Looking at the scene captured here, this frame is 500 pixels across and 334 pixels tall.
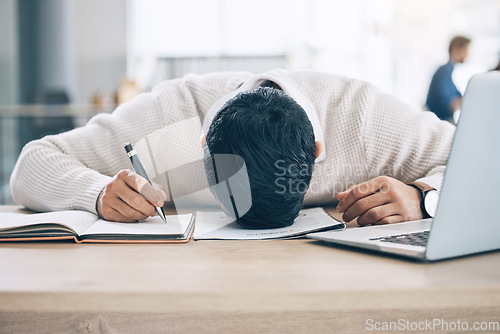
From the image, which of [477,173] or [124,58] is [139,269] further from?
[124,58]

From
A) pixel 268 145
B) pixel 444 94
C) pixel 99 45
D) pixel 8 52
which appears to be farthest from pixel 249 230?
pixel 99 45

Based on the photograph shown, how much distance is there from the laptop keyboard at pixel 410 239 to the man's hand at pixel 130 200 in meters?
0.35

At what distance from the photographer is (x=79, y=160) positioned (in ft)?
3.23

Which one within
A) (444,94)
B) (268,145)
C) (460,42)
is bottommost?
(444,94)

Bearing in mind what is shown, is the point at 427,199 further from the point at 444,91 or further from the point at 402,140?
the point at 444,91

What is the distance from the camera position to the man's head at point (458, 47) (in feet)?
13.3

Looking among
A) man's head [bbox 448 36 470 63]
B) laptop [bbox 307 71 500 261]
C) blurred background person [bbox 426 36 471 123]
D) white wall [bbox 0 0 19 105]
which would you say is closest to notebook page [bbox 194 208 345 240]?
laptop [bbox 307 71 500 261]

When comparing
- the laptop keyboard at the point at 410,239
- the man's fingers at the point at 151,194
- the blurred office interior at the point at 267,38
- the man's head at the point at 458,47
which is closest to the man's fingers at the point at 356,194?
the laptop keyboard at the point at 410,239

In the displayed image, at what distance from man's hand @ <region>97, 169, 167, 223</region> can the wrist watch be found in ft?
1.38

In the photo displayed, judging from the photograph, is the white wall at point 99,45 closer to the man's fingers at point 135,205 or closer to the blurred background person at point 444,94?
the blurred background person at point 444,94

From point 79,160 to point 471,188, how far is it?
2.55ft

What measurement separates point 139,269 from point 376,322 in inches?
9.6

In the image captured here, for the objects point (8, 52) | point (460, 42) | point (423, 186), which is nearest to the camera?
point (423, 186)

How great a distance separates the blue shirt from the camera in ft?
12.7
